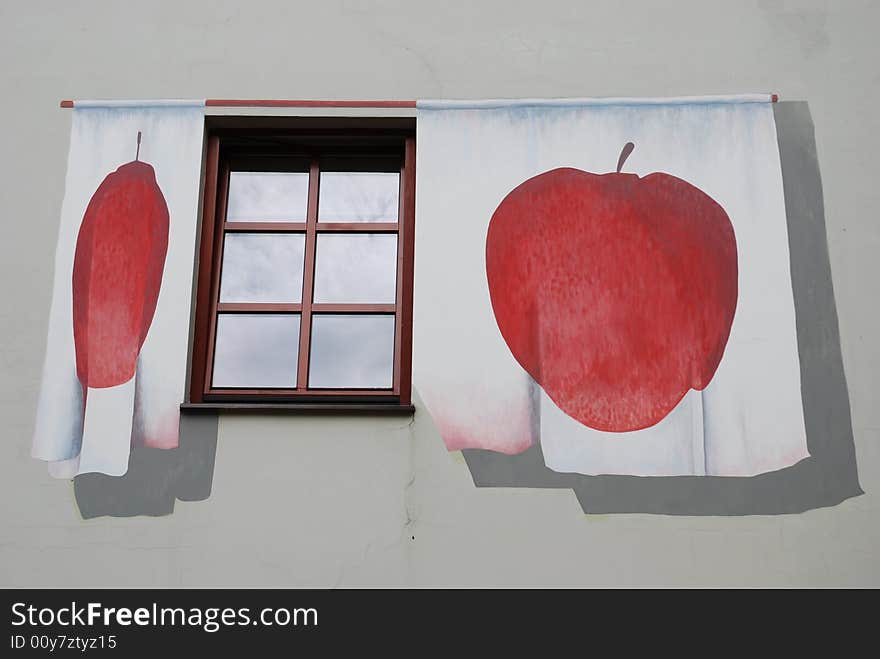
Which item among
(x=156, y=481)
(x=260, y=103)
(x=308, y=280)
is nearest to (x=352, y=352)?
(x=308, y=280)

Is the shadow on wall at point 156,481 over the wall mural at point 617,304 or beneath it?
beneath

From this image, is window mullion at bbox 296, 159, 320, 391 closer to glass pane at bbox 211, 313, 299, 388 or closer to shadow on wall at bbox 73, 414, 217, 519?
glass pane at bbox 211, 313, 299, 388

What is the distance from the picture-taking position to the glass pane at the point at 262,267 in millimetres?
5465

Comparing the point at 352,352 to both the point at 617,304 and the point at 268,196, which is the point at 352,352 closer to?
the point at 268,196

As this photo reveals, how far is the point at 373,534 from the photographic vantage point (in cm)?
486

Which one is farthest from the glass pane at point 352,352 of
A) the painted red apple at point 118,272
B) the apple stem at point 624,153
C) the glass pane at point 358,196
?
the apple stem at point 624,153

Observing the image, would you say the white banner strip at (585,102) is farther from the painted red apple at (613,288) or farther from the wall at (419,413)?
the painted red apple at (613,288)

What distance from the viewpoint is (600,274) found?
5281mm

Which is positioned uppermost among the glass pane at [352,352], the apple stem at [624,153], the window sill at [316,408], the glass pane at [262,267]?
the apple stem at [624,153]

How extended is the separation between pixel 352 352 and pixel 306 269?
47 cm

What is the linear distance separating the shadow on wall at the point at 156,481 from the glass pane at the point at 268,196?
113 cm
